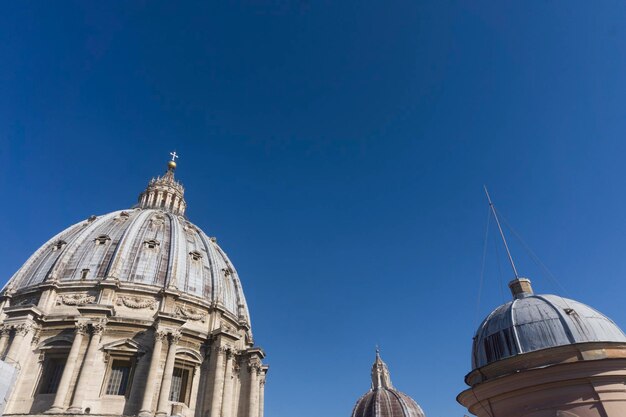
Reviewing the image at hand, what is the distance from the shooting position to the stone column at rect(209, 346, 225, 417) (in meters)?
29.8

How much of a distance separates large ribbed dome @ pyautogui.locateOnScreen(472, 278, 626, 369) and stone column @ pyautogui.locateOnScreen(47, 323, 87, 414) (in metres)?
25.3

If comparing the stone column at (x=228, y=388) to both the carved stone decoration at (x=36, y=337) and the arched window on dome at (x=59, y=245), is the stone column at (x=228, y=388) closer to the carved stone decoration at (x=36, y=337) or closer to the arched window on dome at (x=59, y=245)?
the carved stone decoration at (x=36, y=337)

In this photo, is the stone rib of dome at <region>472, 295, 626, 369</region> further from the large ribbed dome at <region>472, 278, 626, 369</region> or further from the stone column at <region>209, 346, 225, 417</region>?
the stone column at <region>209, 346, 225, 417</region>

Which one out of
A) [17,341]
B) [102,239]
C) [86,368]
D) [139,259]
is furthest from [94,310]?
[102,239]

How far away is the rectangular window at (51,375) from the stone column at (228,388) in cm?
1174

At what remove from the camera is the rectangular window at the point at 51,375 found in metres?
27.8

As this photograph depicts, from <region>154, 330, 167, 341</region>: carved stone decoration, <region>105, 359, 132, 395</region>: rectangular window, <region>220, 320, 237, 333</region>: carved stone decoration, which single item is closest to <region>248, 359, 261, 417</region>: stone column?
<region>220, 320, 237, 333</region>: carved stone decoration

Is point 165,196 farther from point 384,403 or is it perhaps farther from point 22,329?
point 384,403

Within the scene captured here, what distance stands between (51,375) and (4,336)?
4.34m

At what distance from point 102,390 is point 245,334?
15.2m

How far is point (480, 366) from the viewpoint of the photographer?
13508mm

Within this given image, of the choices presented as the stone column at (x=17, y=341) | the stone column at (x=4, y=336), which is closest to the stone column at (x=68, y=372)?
the stone column at (x=17, y=341)

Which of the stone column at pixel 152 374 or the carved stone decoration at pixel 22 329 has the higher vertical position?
the carved stone decoration at pixel 22 329

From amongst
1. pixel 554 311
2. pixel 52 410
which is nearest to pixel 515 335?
pixel 554 311
